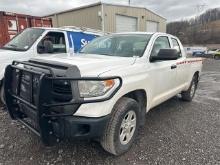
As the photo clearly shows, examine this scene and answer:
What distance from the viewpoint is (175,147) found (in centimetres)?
366

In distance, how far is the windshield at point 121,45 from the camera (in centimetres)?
404

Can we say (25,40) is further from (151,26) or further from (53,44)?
(151,26)

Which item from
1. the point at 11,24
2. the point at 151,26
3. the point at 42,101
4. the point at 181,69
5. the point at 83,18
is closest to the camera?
the point at 42,101

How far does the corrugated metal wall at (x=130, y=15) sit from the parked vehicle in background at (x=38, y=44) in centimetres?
1104

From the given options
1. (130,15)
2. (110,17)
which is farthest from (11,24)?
(130,15)

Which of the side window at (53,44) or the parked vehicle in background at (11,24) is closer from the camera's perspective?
the side window at (53,44)

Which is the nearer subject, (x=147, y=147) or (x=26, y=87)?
(x=26, y=87)

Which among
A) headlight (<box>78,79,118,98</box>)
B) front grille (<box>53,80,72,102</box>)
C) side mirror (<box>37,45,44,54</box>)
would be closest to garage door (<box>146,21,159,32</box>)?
side mirror (<box>37,45,44,54</box>)

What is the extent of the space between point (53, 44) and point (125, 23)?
575 inches

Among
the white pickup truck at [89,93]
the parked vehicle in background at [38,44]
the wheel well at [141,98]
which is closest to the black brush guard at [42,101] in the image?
the white pickup truck at [89,93]

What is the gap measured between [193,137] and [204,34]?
274 ft

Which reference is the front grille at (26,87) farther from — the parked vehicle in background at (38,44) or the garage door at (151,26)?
the garage door at (151,26)

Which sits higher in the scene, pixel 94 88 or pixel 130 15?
pixel 130 15

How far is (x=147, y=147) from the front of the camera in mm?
3658
